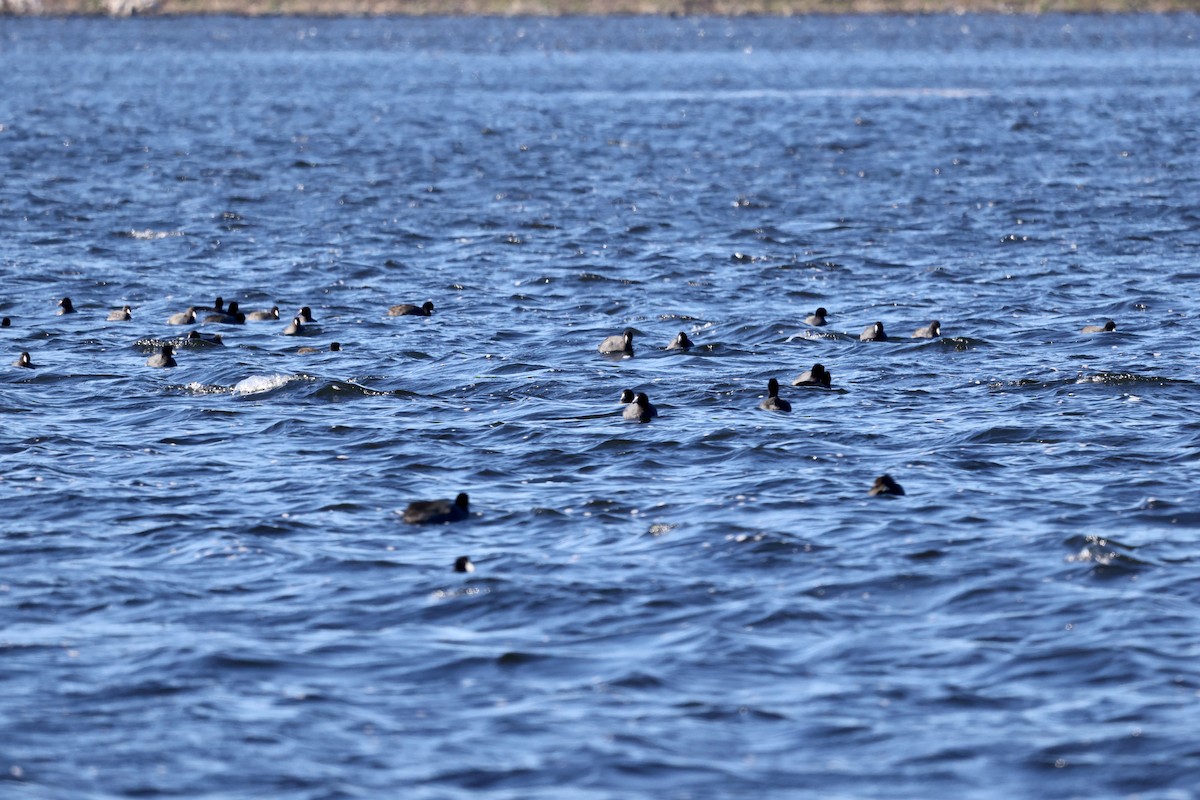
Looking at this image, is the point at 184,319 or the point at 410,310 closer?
the point at 184,319

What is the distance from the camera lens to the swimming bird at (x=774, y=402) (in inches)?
952

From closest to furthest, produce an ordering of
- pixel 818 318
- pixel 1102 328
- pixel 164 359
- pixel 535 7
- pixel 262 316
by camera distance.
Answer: pixel 164 359 → pixel 1102 328 → pixel 818 318 → pixel 262 316 → pixel 535 7

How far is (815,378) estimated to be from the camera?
1001 inches

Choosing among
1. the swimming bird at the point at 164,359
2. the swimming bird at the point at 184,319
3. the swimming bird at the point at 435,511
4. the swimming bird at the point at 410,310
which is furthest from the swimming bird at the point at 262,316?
the swimming bird at the point at 435,511

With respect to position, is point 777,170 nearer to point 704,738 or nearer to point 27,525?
point 27,525

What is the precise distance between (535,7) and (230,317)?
471 feet

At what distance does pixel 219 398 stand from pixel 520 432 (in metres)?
4.99

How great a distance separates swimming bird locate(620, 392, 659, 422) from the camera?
23.5 metres

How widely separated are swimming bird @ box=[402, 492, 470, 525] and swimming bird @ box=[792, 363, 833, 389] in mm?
7708

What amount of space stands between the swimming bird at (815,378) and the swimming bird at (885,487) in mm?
5232

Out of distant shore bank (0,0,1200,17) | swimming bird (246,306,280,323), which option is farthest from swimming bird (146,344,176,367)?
distant shore bank (0,0,1200,17)

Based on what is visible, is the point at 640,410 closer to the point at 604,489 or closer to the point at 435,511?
the point at 604,489

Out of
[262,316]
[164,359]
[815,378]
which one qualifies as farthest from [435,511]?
[262,316]

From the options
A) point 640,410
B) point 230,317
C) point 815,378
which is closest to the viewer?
point 640,410
